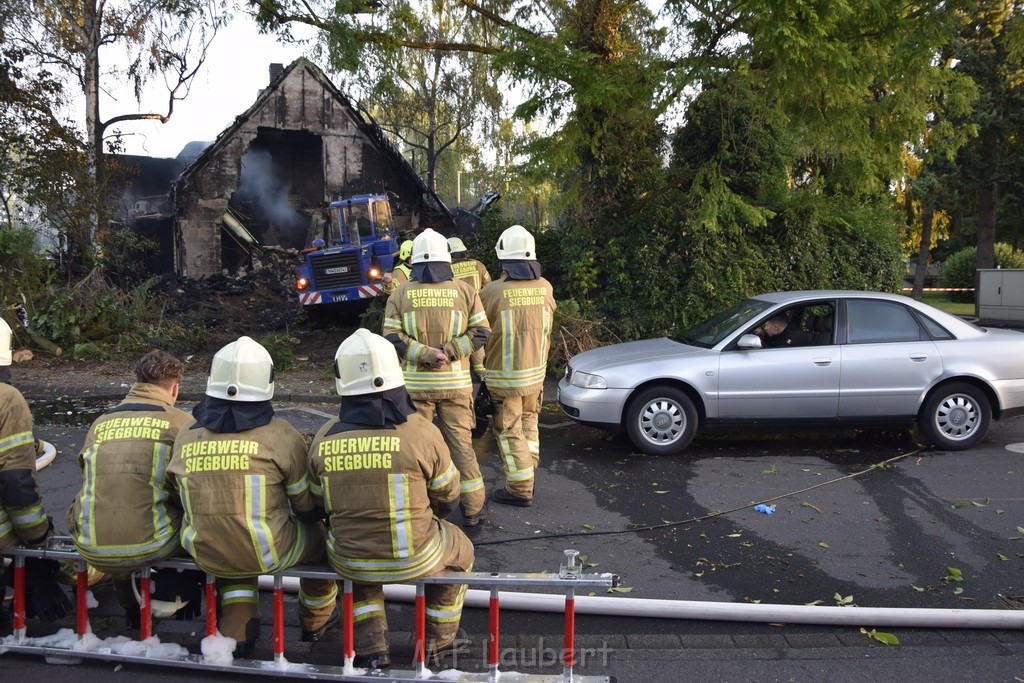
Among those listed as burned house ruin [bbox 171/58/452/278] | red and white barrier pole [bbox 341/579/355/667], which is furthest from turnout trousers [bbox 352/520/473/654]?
burned house ruin [bbox 171/58/452/278]

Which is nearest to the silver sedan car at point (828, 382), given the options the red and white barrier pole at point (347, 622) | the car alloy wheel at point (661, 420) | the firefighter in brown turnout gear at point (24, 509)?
the car alloy wheel at point (661, 420)

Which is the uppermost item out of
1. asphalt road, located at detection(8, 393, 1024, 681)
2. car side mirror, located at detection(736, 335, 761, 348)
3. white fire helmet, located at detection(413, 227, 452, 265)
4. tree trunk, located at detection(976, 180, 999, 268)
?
tree trunk, located at detection(976, 180, 999, 268)

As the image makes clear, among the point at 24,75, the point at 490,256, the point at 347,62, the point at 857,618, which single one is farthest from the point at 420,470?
the point at 24,75

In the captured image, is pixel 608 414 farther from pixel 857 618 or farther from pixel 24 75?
pixel 24 75

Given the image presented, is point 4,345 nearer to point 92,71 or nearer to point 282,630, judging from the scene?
point 282,630

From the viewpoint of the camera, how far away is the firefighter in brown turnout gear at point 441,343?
549 cm

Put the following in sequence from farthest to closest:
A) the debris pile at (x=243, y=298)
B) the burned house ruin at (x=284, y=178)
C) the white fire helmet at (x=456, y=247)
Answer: the burned house ruin at (x=284, y=178) < the debris pile at (x=243, y=298) < the white fire helmet at (x=456, y=247)

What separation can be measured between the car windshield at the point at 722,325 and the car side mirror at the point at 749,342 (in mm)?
233

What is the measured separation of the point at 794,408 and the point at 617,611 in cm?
378

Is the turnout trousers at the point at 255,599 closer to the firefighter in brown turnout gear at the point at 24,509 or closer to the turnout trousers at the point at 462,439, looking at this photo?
the firefighter in brown turnout gear at the point at 24,509

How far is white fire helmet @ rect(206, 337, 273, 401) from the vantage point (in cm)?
343

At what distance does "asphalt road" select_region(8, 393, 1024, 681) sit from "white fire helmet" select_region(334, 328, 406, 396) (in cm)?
133

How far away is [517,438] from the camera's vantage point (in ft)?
19.4

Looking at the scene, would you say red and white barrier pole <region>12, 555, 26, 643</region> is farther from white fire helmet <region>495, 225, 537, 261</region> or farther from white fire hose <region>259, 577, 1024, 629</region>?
white fire helmet <region>495, 225, 537, 261</region>
